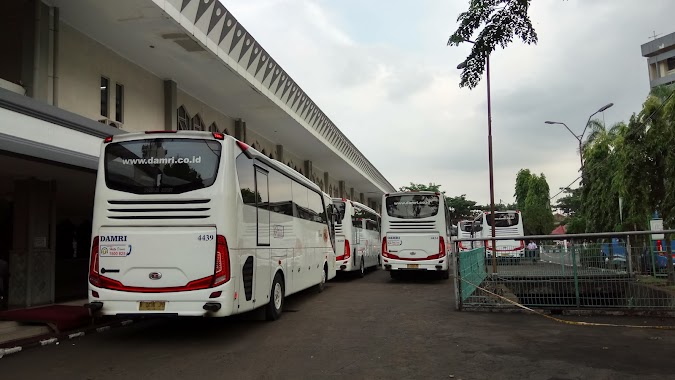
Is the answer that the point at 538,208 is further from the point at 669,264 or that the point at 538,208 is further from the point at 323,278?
the point at 669,264

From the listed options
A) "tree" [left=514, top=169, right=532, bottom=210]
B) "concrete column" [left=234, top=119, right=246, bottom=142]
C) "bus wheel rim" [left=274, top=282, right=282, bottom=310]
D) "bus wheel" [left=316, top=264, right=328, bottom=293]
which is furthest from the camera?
"tree" [left=514, top=169, right=532, bottom=210]

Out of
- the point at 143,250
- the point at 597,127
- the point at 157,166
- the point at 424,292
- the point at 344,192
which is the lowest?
the point at 424,292

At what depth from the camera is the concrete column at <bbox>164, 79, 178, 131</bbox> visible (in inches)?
626

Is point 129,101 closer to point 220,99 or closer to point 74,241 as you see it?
point 220,99

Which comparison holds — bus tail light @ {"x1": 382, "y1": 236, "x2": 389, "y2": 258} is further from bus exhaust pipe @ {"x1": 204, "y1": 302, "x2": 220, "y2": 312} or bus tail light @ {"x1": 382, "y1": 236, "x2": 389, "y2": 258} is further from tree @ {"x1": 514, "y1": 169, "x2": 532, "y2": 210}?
tree @ {"x1": 514, "y1": 169, "x2": 532, "y2": 210}

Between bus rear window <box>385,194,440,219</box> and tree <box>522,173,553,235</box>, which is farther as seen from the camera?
tree <box>522,173,553,235</box>

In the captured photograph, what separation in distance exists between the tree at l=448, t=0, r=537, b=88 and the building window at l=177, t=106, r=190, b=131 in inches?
526

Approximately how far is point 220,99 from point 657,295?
48.5 ft

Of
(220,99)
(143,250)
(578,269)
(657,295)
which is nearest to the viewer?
(143,250)

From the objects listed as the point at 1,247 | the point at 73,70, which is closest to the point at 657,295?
the point at 73,70

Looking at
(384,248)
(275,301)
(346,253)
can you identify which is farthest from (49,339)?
(346,253)

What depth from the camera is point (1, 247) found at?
16.6 meters

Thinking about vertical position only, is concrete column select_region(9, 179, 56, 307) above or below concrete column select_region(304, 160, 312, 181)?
below

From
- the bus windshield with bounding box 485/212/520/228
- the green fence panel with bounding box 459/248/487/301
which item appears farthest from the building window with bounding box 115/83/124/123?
the bus windshield with bounding box 485/212/520/228
